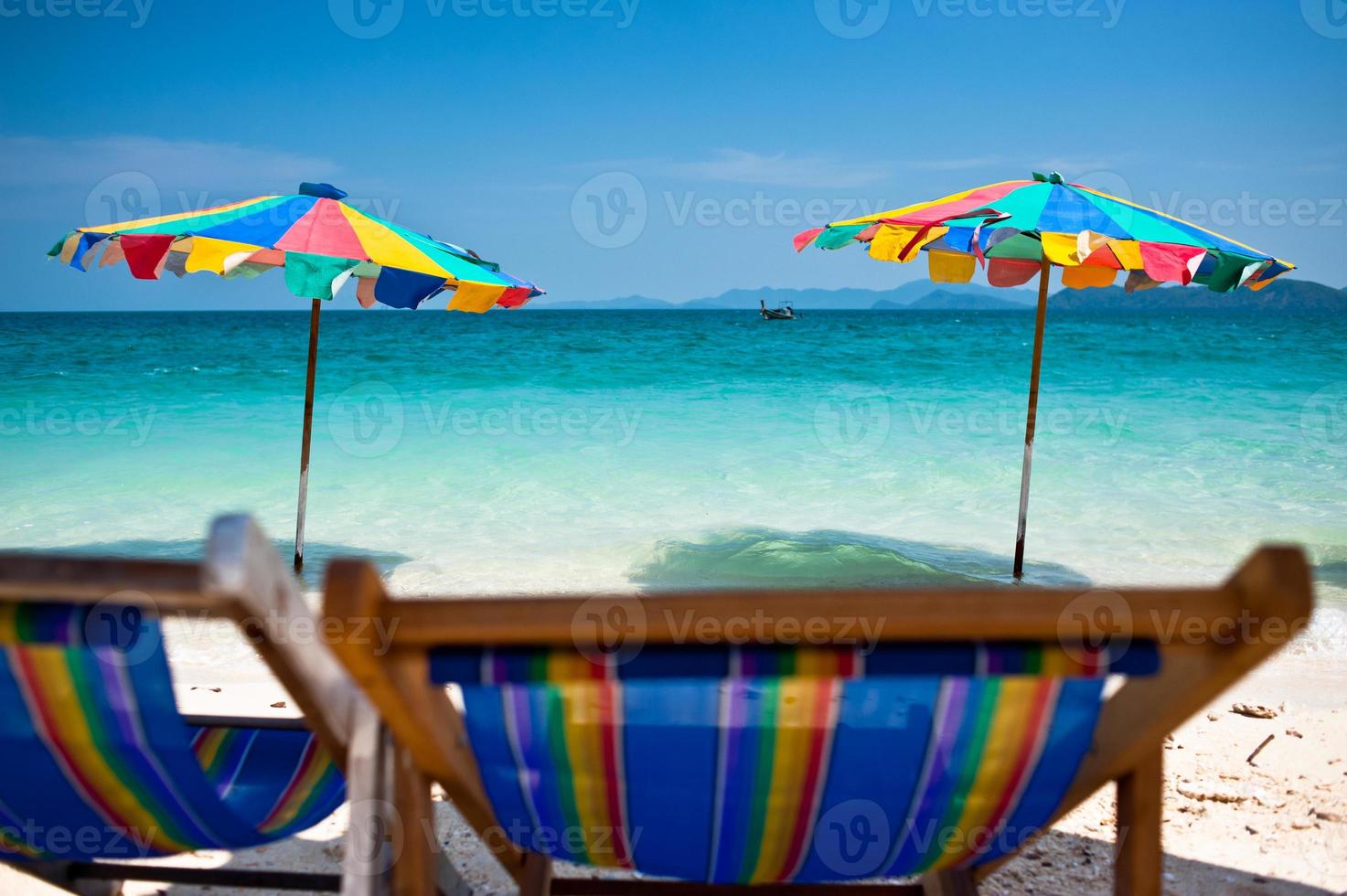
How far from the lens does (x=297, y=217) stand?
4164 millimetres

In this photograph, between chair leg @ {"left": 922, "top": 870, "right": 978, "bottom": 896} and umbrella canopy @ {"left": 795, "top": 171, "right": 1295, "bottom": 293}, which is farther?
umbrella canopy @ {"left": 795, "top": 171, "right": 1295, "bottom": 293}

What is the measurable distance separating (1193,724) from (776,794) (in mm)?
2619

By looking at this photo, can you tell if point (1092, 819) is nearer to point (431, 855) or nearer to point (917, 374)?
point (431, 855)

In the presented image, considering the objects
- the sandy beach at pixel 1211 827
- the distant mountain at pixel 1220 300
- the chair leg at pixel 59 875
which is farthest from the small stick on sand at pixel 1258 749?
the distant mountain at pixel 1220 300

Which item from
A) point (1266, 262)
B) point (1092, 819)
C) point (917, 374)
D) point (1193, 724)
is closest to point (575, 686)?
point (1092, 819)

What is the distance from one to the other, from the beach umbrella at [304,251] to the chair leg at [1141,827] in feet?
11.0

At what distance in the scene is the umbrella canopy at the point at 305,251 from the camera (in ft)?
12.7

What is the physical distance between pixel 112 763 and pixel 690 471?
7733 mm

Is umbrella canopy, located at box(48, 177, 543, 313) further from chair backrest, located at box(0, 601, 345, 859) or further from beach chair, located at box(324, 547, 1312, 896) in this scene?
beach chair, located at box(324, 547, 1312, 896)

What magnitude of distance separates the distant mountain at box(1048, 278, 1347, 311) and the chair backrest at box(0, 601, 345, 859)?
198 feet

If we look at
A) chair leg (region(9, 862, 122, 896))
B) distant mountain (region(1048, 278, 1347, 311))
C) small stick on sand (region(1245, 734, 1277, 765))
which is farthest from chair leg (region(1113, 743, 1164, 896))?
distant mountain (region(1048, 278, 1347, 311))

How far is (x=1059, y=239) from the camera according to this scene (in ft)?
13.1

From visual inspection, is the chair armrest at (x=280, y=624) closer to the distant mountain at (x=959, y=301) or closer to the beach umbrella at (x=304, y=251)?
the beach umbrella at (x=304, y=251)

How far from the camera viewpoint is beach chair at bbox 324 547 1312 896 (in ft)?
3.13
